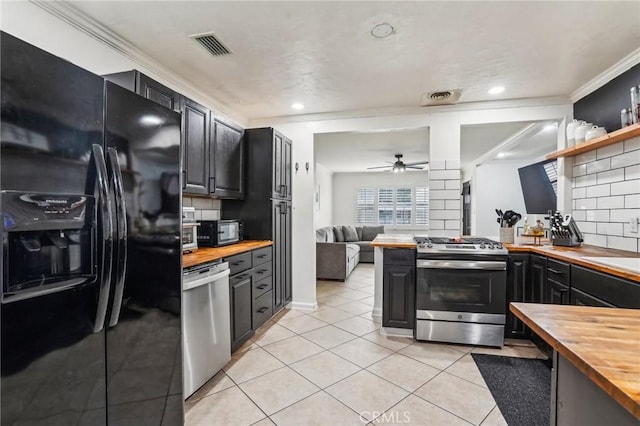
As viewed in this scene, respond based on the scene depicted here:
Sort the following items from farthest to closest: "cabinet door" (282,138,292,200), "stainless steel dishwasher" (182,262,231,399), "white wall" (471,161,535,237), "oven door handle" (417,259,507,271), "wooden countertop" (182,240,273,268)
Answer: "white wall" (471,161,535,237), "cabinet door" (282,138,292,200), "oven door handle" (417,259,507,271), "wooden countertop" (182,240,273,268), "stainless steel dishwasher" (182,262,231,399)

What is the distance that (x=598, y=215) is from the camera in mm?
2643

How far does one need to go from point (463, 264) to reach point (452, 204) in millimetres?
883

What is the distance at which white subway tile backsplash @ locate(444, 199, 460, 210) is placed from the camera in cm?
329

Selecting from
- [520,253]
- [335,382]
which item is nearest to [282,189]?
[335,382]

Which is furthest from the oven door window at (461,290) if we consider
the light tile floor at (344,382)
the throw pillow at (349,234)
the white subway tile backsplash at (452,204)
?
the throw pillow at (349,234)

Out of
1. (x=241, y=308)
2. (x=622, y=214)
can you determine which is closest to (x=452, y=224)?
(x=622, y=214)

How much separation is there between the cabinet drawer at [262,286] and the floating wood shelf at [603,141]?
318 centimetres

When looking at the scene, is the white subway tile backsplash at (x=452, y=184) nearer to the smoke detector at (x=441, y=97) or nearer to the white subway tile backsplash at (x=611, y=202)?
the smoke detector at (x=441, y=97)

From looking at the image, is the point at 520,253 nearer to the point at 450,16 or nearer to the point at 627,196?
the point at 627,196

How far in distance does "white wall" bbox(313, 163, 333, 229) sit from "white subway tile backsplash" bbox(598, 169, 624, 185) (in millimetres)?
5088

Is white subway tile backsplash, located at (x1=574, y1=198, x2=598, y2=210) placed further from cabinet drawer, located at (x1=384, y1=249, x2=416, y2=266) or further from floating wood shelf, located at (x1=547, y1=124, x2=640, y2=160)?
cabinet drawer, located at (x1=384, y1=249, x2=416, y2=266)

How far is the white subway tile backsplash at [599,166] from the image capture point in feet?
8.34

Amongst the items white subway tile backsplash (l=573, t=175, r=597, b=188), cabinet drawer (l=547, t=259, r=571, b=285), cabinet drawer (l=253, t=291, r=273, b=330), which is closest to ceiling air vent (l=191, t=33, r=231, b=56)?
cabinet drawer (l=253, t=291, r=273, b=330)

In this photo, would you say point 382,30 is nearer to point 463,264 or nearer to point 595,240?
point 463,264
